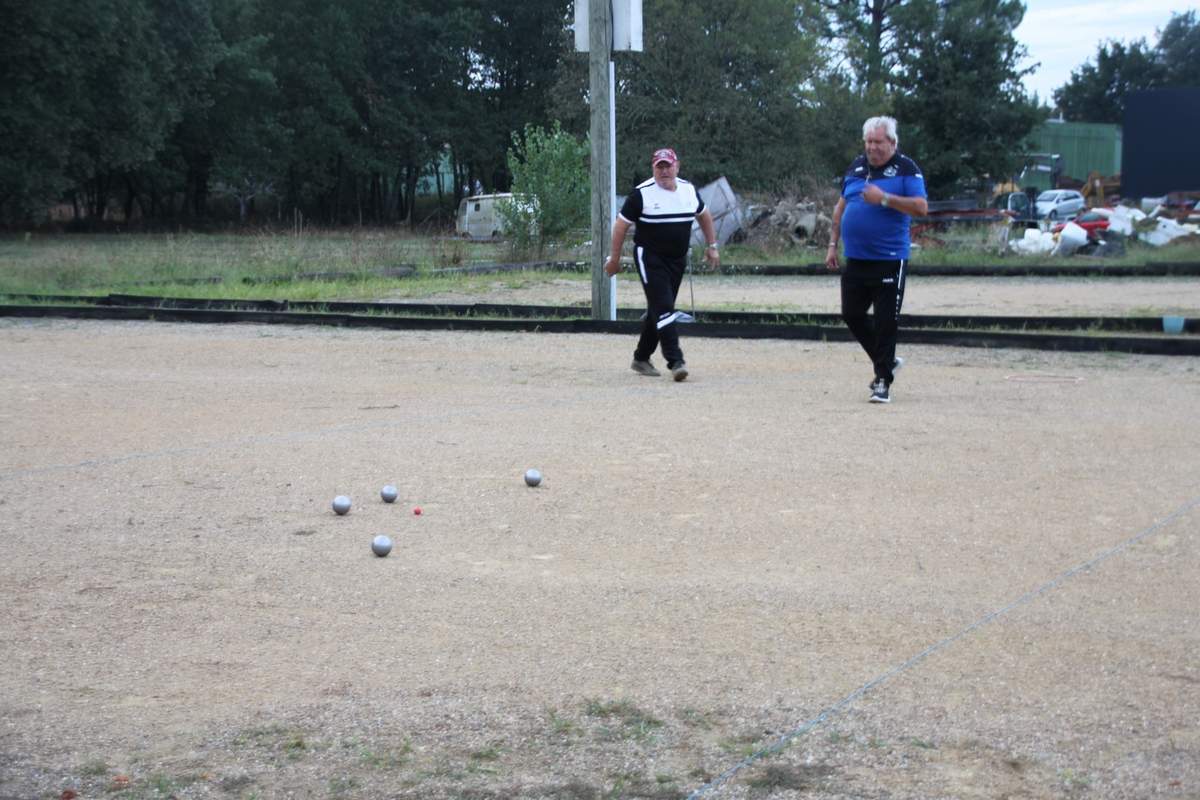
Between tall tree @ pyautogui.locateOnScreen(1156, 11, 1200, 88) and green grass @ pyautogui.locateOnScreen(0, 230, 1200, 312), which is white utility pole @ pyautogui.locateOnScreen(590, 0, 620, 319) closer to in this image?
green grass @ pyautogui.locateOnScreen(0, 230, 1200, 312)

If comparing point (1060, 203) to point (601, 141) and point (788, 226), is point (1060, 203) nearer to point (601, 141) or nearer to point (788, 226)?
point (788, 226)

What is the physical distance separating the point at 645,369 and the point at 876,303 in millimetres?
2095

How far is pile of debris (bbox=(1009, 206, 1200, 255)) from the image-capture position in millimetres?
26297

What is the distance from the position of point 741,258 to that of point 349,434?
2008cm

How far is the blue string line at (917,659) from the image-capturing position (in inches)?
140

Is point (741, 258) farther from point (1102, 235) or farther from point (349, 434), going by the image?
point (349, 434)

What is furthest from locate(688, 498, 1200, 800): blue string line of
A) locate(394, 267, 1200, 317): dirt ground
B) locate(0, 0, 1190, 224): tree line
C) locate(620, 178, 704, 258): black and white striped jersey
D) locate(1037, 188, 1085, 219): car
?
locate(1037, 188, 1085, 219): car

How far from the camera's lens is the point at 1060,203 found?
4972 centimetres

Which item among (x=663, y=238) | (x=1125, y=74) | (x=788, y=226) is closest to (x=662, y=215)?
(x=663, y=238)

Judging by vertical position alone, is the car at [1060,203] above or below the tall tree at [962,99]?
below

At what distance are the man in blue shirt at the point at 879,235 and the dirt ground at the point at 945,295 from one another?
460 centimetres

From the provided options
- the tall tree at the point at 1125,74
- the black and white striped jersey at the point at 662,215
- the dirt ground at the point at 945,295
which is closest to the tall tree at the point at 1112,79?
the tall tree at the point at 1125,74

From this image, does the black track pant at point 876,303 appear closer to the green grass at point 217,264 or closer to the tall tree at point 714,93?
the green grass at point 217,264

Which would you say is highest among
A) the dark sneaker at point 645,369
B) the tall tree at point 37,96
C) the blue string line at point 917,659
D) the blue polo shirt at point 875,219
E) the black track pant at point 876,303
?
the tall tree at point 37,96
